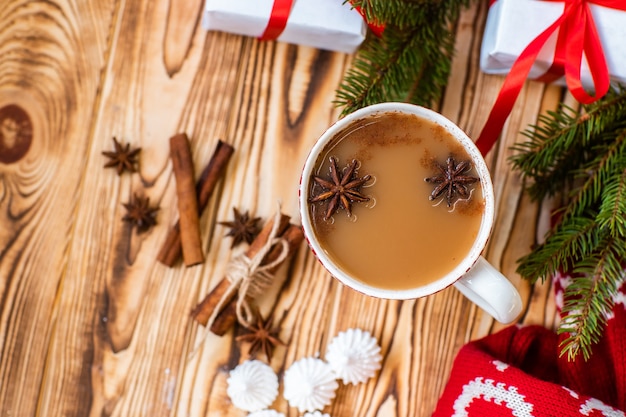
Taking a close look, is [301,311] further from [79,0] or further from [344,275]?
[79,0]

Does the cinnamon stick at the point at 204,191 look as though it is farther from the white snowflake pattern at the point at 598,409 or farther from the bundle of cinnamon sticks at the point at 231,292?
the white snowflake pattern at the point at 598,409

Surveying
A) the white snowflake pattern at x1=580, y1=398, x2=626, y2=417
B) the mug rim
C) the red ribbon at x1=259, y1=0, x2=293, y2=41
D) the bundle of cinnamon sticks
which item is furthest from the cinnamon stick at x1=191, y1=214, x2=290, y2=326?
the white snowflake pattern at x1=580, y1=398, x2=626, y2=417

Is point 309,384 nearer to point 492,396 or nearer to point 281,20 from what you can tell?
point 492,396

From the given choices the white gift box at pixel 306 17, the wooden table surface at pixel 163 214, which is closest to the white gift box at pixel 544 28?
the wooden table surface at pixel 163 214

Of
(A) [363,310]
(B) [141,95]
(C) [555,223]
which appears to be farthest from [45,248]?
(C) [555,223]

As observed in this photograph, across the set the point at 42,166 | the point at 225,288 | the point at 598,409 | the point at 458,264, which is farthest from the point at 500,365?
the point at 42,166

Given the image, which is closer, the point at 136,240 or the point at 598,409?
the point at 598,409

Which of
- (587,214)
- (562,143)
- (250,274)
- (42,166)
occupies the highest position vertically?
(562,143)
